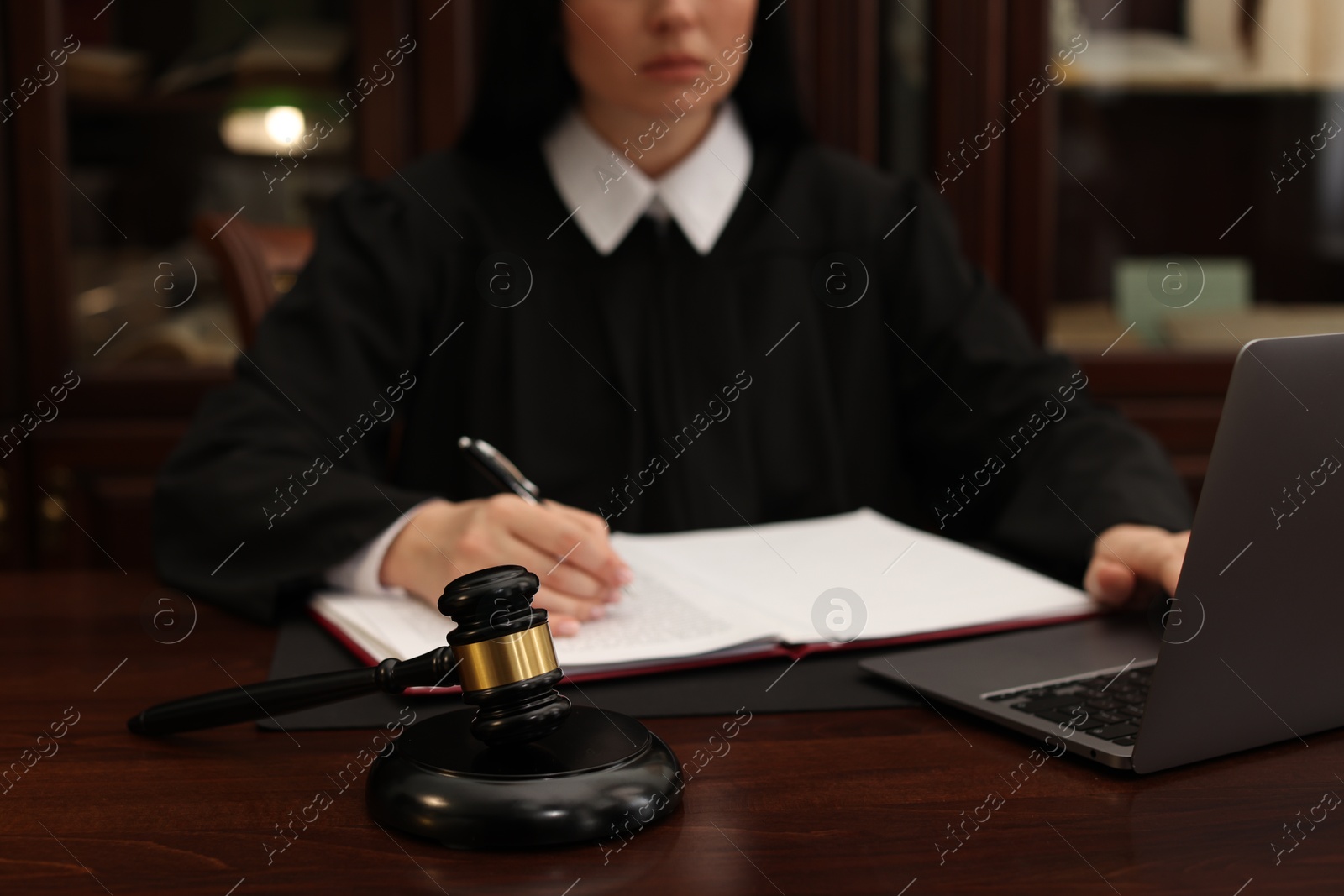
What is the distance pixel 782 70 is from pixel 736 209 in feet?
0.61

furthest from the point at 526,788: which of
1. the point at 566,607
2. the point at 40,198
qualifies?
Result: the point at 40,198

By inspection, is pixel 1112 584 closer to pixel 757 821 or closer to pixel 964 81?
pixel 757 821

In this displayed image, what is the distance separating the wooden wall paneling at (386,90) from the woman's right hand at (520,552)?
1105 mm

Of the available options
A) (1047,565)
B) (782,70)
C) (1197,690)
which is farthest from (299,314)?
(1197,690)

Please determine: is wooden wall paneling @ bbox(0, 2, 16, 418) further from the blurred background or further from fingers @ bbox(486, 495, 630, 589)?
fingers @ bbox(486, 495, 630, 589)

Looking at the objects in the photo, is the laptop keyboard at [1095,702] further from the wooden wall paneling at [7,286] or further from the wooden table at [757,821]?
the wooden wall paneling at [7,286]

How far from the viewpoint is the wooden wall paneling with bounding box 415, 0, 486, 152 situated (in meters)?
1.89

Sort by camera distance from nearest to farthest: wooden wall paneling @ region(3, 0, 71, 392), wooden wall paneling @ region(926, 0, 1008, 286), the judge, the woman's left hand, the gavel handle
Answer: the gavel handle
the woman's left hand
the judge
wooden wall paneling @ region(3, 0, 71, 392)
wooden wall paneling @ region(926, 0, 1008, 286)

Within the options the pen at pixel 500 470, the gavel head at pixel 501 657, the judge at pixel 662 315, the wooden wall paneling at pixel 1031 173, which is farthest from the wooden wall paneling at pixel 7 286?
the gavel head at pixel 501 657

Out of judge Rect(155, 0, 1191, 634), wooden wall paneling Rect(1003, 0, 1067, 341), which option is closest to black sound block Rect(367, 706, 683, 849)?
judge Rect(155, 0, 1191, 634)

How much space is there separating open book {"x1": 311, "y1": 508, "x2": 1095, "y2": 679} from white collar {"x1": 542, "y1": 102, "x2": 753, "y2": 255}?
1.72ft

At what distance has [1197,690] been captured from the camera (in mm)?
563

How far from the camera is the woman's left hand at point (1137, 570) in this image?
Answer: 2.84 feet

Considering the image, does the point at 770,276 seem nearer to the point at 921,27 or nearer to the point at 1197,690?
the point at 921,27
